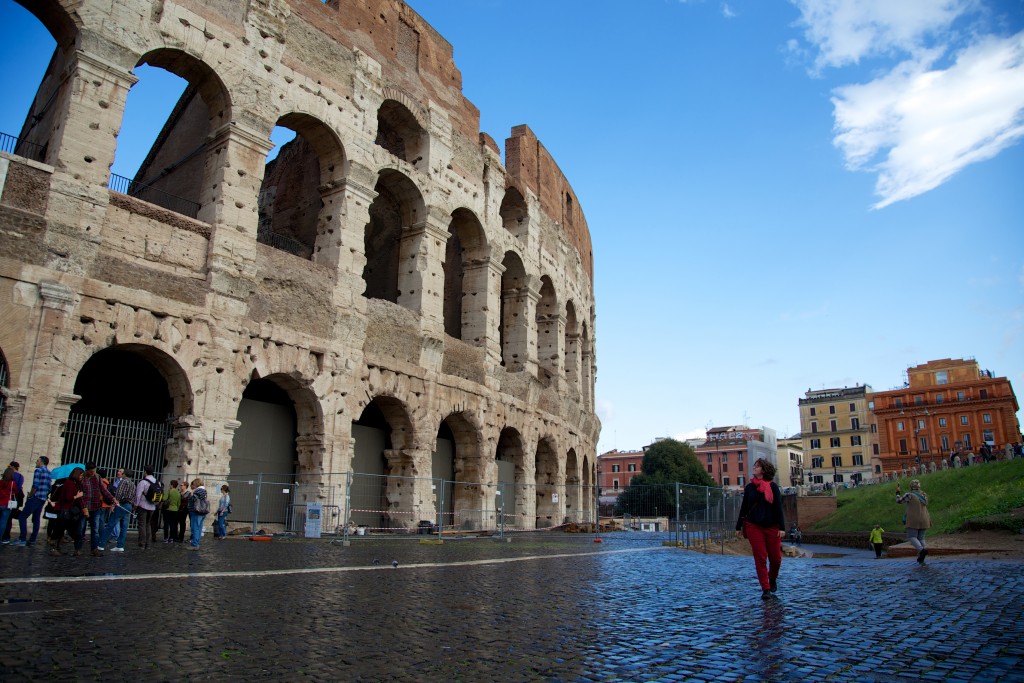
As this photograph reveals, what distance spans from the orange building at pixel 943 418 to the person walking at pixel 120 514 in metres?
60.4

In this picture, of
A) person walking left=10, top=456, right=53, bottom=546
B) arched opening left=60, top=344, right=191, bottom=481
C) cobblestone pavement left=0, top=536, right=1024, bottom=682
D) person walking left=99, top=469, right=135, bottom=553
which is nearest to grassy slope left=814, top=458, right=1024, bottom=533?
cobblestone pavement left=0, top=536, right=1024, bottom=682

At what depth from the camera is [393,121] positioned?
18078mm

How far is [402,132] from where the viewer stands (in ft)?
59.9

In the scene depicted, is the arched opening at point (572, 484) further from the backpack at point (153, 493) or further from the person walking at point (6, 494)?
the person walking at point (6, 494)

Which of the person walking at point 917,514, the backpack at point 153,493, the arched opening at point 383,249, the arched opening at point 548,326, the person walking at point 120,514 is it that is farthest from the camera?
the arched opening at point 548,326

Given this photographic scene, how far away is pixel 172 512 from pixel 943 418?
64955 millimetres

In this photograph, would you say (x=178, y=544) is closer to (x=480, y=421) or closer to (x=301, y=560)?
(x=301, y=560)

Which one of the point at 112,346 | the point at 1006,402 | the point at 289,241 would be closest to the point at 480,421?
the point at 289,241

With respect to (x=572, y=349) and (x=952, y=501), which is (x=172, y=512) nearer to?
(x=572, y=349)

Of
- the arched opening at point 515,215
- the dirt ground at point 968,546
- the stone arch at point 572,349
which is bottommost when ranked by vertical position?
the dirt ground at point 968,546

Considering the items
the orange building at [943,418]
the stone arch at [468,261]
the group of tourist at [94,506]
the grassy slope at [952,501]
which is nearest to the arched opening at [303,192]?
the stone arch at [468,261]

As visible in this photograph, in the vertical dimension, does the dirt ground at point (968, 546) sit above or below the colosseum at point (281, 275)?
below

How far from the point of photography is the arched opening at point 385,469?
624 inches

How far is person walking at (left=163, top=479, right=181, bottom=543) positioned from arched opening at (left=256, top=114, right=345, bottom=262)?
20.0 feet
